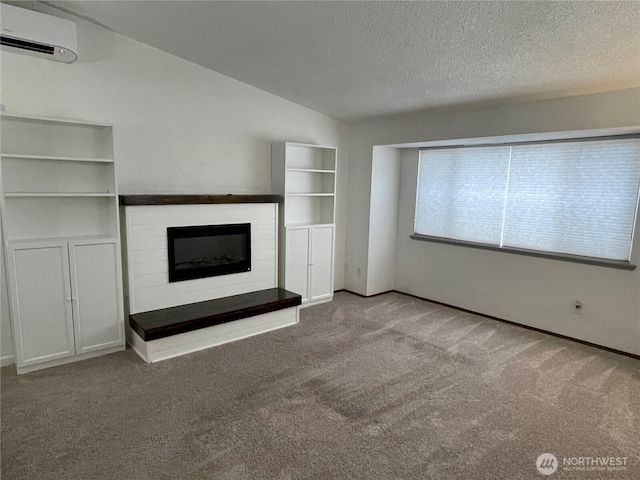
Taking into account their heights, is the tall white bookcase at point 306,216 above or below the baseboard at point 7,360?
above

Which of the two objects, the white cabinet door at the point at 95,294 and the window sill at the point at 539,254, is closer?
the white cabinet door at the point at 95,294

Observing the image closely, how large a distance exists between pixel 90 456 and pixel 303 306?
2954 millimetres

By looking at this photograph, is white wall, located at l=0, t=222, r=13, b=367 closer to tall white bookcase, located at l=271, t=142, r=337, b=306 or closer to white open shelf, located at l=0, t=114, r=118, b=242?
white open shelf, located at l=0, t=114, r=118, b=242

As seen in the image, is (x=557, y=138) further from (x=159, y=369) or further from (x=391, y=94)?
(x=159, y=369)

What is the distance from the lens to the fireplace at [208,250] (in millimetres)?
3850

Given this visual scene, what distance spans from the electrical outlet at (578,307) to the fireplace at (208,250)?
11.2 feet

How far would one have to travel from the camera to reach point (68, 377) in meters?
3.08

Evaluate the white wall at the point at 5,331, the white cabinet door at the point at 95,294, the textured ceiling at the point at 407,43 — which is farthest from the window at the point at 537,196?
the white wall at the point at 5,331

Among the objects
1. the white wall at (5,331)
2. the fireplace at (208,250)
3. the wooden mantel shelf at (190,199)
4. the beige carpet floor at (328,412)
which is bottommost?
the beige carpet floor at (328,412)

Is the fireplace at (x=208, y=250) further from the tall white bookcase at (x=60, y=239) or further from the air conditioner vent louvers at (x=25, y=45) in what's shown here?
the air conditioner vent louvers at (x=25, y=45)

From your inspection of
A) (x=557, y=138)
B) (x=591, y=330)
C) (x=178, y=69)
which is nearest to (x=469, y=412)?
(x=591, y=330)

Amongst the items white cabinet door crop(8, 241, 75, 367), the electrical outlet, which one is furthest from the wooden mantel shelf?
the electrical outlet

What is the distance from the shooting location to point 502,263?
179 inches

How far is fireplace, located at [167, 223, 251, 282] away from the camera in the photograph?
12.6ft
